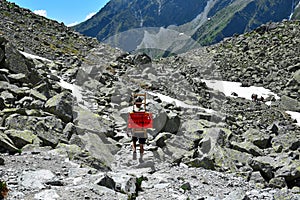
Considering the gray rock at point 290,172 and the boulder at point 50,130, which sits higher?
the boulder at point 50,130

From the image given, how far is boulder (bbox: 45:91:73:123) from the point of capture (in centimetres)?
1822

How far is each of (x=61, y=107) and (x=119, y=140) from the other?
13.9ft

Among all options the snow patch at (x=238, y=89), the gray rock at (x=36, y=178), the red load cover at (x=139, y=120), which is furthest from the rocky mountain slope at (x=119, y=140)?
the snow patch at (x=238, y=89)

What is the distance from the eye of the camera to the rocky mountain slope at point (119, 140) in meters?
11.9

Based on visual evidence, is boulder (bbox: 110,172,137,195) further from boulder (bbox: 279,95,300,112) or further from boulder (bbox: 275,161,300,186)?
boulder (bbox: 279,95,300,112)

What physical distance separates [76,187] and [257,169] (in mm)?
11346

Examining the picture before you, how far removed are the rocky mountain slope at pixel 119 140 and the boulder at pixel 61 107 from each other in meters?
0.06

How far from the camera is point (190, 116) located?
27.4m

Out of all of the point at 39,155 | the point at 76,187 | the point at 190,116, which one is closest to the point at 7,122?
the point at 39,155

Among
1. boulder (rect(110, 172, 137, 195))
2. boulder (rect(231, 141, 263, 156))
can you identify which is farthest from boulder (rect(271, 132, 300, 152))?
boulder (rect(110, 172, 137, 195))

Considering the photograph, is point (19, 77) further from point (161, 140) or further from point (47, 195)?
point (47, 195)

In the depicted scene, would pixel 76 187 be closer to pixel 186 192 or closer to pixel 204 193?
pixel 186 192

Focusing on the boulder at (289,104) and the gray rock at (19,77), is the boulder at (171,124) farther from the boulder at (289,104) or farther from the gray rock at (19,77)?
the boulder at (289,104)

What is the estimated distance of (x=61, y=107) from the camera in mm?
18562
